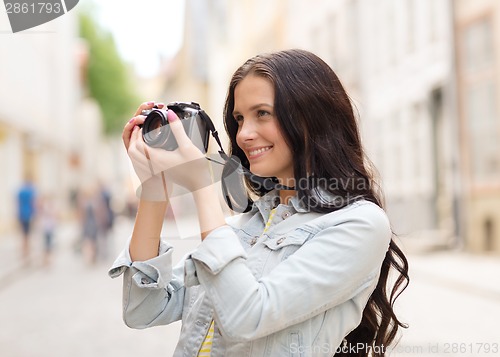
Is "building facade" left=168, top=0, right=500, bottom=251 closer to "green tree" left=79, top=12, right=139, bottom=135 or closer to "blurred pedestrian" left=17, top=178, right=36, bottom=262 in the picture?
"blurred pedestrian" left=17, top=178, right=36, bottom=262

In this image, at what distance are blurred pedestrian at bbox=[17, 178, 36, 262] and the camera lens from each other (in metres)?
12.1

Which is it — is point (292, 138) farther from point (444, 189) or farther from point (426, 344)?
point (444, 189)

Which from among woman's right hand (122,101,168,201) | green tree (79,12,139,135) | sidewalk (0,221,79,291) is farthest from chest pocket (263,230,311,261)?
green tree (79,12,139,135)

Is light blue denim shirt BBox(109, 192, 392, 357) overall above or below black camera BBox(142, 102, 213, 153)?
below

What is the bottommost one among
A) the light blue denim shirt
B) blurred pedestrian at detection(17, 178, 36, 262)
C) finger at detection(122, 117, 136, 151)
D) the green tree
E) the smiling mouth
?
the green tree

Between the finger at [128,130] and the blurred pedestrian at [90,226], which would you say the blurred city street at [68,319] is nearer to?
the finger at [128,130]

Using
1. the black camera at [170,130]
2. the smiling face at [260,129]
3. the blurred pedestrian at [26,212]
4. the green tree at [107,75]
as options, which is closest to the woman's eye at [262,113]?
the smiling face at [260,129]

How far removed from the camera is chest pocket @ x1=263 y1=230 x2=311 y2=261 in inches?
60.5

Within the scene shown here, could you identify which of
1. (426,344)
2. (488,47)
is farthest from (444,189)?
(426,344)

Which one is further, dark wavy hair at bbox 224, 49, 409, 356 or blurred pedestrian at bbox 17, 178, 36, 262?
blurred pedestrian at bbox 17, 178, 36, 262

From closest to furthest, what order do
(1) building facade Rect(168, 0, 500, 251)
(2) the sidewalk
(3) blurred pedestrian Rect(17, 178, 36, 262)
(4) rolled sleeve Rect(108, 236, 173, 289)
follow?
(4) rolled sleeve Rect(108, 236, 173, 289)
(2) the sidewalk
(1) building facade Rect(168, 0, 500, 251)
(3) blurred pedestrian Rect(17, 178, 36, 262)

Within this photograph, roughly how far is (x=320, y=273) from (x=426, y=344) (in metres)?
4.28

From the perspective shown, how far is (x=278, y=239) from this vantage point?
158 centimetres

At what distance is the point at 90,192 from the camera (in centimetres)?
1477
